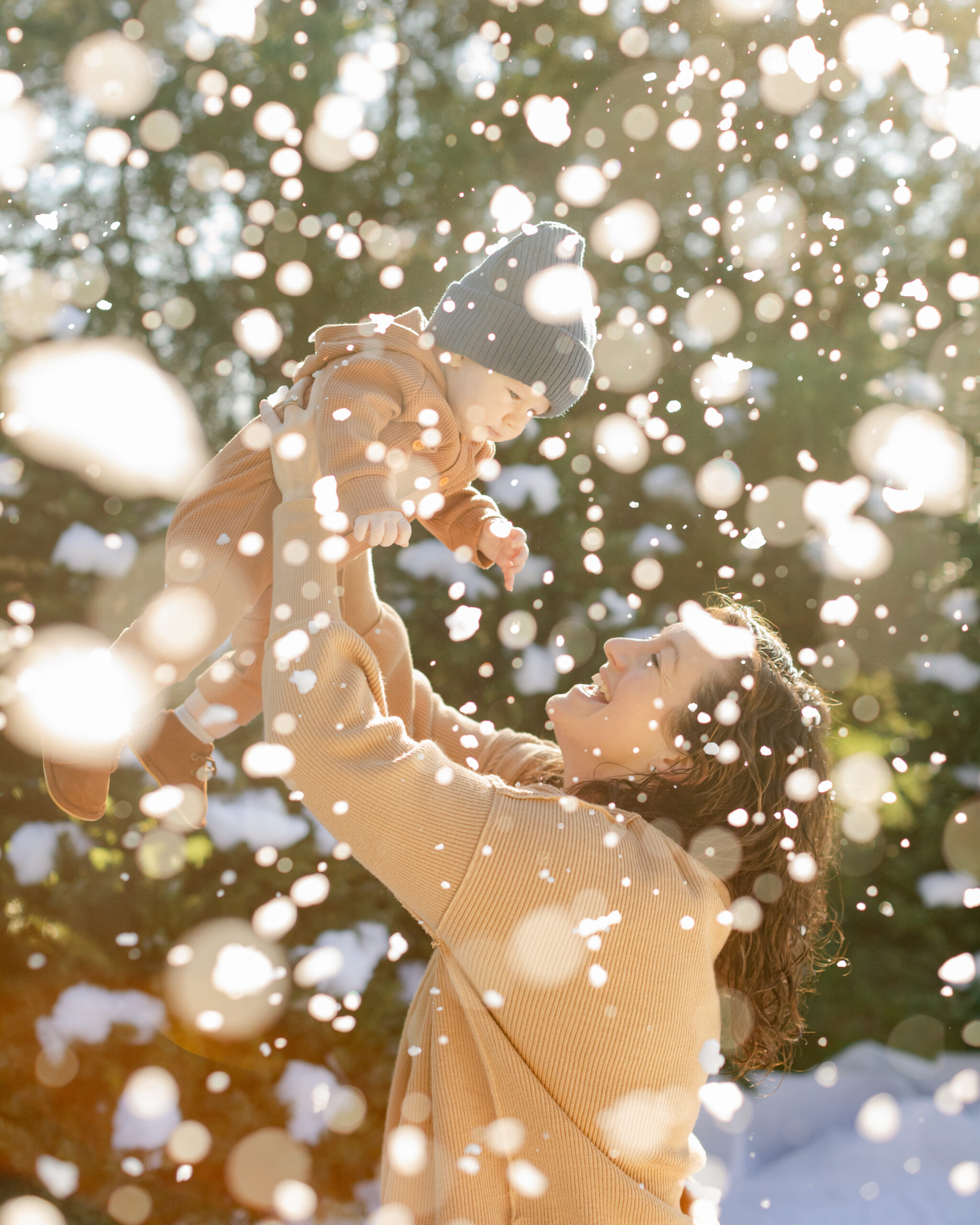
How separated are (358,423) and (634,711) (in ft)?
1.93

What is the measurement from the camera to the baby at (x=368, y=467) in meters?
1.36

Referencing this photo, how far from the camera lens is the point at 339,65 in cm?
242

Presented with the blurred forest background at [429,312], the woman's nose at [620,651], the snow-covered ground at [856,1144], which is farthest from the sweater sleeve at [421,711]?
the snow-covered ground at [856,1144]

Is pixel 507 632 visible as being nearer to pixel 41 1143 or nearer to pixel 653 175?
pixel 653 175

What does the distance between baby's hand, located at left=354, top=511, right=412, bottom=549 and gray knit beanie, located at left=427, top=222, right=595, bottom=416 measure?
499 millimetres

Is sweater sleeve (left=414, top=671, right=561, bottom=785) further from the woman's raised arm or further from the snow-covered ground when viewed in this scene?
the snow-covered ground

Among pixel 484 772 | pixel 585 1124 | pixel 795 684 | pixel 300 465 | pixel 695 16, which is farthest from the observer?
pixel 695 16

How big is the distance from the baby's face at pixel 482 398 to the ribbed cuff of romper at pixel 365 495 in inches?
13.4

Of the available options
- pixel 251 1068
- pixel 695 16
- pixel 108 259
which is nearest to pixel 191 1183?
pixel 251 1068

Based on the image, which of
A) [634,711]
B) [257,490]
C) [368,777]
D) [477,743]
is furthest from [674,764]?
[257,490]

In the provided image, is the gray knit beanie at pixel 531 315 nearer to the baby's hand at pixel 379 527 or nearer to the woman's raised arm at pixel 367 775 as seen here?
the baby's hand at pixel 379 527

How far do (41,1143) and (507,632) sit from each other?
6.83ft

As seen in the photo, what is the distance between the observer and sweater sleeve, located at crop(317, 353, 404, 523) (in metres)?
1.22

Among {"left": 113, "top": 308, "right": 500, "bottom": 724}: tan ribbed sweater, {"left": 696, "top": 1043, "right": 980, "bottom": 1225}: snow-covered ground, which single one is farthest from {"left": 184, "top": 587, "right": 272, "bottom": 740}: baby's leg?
{"left": 696, "top": 1043, "right": 980, "bottom": 1225}: snow-covered ground
